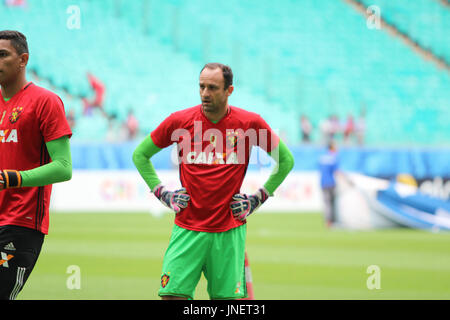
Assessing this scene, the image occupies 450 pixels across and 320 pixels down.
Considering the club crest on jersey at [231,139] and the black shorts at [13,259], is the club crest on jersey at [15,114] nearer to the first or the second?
the black shorts at [13,259]

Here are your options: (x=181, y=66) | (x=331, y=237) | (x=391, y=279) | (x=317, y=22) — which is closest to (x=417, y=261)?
(x=391, y=279)

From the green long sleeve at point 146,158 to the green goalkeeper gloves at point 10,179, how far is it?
148 centimetres

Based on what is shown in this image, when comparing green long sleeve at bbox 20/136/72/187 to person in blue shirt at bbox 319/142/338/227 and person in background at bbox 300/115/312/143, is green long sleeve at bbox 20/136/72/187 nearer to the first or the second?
person in blue shirt at bbox 319/142/338/227

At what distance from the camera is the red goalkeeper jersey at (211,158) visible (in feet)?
16.3

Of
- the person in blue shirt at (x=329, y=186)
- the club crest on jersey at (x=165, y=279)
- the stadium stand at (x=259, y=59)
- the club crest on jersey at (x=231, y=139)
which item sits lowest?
the club crest on jersey at (x=165, y=279)

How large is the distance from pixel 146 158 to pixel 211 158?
2.03 feet

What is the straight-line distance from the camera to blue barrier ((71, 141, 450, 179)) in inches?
844

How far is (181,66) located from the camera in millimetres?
27812

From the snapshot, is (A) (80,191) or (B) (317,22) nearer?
(A) (80,191)

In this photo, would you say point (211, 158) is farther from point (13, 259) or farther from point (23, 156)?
point (13, 259)

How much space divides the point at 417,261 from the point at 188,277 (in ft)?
22.9

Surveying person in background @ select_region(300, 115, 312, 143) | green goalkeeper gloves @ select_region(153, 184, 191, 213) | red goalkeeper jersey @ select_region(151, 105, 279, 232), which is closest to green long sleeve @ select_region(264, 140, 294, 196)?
red goalkeeper jersey @ select_region(151, 105, 279, 232)

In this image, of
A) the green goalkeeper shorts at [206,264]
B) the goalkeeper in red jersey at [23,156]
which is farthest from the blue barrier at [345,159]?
the goalkeeper in red jersey at [23,156]
